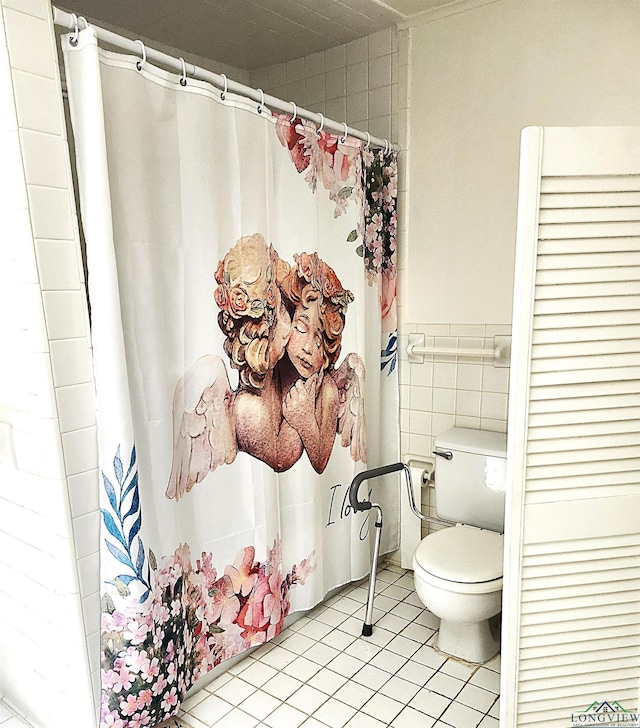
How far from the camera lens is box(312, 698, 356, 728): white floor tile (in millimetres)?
1820

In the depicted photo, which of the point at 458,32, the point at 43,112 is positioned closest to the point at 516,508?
the point at 43,112

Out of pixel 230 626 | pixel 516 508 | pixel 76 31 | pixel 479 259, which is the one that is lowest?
pixel 230 626

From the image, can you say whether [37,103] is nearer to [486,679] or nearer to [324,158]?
[324,158]

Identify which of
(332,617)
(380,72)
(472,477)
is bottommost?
(332,617)

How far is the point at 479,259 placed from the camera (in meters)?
2.39

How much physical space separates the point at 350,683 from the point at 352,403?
1.02 m

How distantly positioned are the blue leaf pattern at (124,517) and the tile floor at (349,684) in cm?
66

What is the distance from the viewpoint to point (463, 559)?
2.06 m

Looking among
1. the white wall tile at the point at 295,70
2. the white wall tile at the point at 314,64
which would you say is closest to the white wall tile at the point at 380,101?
the white wall tile at the point at 314,64

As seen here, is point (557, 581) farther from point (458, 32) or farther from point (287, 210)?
point (458, 32)

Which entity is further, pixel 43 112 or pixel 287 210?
pixel 287 210

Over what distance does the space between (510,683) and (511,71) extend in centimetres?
208

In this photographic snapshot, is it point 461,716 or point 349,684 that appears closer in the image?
point 461,716

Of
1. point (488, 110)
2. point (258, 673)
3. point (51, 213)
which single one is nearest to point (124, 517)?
point (51, 213)
